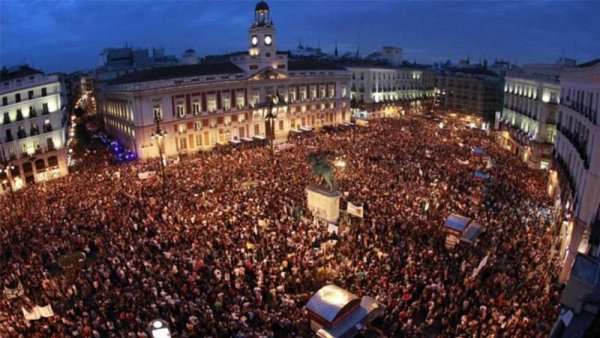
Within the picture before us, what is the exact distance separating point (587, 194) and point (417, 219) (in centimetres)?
828

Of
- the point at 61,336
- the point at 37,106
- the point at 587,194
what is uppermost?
the point at 37,106

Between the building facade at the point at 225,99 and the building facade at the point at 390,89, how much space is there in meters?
13.7

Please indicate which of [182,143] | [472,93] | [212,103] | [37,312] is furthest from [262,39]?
[37,312]

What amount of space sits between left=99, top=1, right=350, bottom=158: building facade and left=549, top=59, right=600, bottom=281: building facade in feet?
84.9

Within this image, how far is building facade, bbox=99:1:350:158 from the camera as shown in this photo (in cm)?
4891

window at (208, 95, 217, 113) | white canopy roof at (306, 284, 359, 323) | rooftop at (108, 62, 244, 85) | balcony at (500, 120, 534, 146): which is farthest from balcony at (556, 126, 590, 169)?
rooftop at (108, 62, 244, 85)

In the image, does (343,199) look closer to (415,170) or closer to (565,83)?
(415,170)

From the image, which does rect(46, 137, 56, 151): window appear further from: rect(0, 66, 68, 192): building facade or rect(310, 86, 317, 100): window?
rect(310, 86, 317, 100): window

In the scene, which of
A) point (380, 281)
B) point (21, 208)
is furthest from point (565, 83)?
point (21, 208)

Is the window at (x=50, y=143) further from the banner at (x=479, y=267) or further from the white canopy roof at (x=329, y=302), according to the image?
the banner at (x=479, y=267)

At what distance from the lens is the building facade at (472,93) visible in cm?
7331

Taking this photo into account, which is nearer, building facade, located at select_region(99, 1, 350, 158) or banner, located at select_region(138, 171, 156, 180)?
banner, located at select_region(138, 171, 156, 180)

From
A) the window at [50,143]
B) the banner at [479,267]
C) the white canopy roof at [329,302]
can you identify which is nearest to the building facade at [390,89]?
the window at [50,143]

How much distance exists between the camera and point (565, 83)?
32875mm
